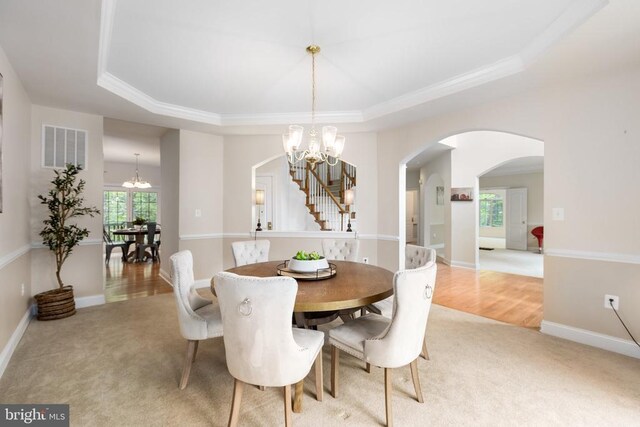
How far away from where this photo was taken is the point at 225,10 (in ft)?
6.91

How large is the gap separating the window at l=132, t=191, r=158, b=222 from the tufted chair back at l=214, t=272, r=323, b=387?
375 inches

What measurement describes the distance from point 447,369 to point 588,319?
1.64 m

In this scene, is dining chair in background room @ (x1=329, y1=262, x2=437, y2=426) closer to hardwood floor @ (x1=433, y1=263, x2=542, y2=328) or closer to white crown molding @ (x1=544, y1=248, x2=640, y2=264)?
white crown molding @ (x1=544, y1=248, x2=640, y2=264)

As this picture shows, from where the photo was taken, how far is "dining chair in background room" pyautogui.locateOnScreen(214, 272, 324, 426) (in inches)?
58.2

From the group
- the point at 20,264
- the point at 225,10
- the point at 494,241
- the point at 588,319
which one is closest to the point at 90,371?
the point at 20,264

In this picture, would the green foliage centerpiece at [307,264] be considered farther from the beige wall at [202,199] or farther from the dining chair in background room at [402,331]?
the beige wall at [202,199]

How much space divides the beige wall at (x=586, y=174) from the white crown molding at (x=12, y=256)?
4.94m

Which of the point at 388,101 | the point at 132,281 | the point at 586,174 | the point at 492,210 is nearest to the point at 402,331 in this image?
the point at 586,174

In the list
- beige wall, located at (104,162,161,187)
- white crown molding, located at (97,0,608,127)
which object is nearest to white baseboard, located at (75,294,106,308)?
white crown molding, located at (97,0,608,127)

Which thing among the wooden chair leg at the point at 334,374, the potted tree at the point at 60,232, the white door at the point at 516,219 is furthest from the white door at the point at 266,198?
the white door at the point at 516,219

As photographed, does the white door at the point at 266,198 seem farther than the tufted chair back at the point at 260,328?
Yes

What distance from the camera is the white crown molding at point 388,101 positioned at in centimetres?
208

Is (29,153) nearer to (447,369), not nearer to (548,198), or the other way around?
(447,369)

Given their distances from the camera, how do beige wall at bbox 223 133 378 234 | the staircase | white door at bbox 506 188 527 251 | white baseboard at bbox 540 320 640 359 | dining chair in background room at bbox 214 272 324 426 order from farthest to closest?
1. white door at bbox 506 188 527 251
2. the staircase
3. beige wall at bbox 223 133 378 234
4. white baseboard at bbox 540 320 640 359
5. dining chair in background room at bbox 214 272 324 426
